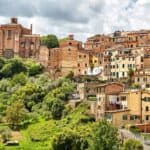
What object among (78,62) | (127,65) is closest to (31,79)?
(78,62)

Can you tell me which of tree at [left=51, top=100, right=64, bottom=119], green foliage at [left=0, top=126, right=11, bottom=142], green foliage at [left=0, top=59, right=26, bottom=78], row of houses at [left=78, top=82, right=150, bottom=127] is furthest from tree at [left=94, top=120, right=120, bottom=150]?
green foliage at [left=0, top=59, right=26, bottom=78]

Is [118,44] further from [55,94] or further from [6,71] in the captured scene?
[55,94]

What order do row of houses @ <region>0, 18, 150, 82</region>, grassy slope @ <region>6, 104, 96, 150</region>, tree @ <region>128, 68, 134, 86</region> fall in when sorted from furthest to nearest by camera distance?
row of houses @ <region>0, 18, 150, 82</region> < tree @ <region>128, 68, 134, 86</region> < grassy slope @ <region>6, 104, 96, 150</region>

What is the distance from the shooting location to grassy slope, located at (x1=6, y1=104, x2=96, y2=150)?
5551 centimetres

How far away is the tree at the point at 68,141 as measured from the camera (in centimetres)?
5147

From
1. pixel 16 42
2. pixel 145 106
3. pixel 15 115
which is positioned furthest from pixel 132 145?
pixel 16 42

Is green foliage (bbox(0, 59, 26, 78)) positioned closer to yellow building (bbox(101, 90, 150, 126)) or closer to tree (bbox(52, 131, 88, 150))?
yellow building (bbox(101, 90, 150, 126))

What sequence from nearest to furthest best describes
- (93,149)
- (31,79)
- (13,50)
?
1. (93,149)
2. (31,79)
3. (13,50)

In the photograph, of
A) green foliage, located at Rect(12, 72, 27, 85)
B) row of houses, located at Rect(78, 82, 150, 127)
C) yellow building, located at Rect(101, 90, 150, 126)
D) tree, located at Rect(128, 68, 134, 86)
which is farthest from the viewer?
green foliage, located at Rect(12, 72, 27, 85)

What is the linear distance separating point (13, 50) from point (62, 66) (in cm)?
1244

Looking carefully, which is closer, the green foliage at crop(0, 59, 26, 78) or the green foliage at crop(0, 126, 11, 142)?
the green foliage at crop(0, 126, 11, 142)

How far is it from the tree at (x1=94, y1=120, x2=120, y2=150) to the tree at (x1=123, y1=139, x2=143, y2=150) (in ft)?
2.69

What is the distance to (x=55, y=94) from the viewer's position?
69.5 m

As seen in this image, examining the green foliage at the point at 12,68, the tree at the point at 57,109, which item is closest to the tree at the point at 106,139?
the tree at the point at 57,109
